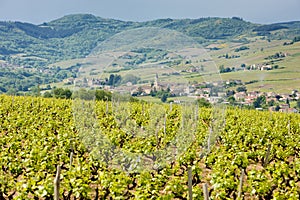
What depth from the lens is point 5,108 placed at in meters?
18.3

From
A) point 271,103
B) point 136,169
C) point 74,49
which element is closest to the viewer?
point 136,169

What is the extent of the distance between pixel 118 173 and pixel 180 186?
1.36m

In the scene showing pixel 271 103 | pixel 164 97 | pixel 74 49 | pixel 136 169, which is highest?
pixel 74 49

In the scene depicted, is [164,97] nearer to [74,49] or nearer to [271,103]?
[271,103]

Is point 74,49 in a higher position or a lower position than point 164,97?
higher

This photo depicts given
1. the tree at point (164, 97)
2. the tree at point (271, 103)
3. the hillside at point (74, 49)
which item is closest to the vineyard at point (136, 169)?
the tree at point (164, 97)

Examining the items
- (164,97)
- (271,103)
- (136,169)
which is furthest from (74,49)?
(164,97)

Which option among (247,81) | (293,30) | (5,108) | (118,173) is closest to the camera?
(118,173)

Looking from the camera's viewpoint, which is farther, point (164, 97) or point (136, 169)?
point (136, 169)

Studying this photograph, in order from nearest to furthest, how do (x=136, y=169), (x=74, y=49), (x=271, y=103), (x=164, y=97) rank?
(x=164, y=97), (x=136, y=169), (x=271, y=103), (x=74, y=49)

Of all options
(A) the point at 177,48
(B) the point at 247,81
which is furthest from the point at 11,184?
(B) the point at 247,81

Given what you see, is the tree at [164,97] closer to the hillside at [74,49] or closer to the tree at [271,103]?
the tree at [271,103]

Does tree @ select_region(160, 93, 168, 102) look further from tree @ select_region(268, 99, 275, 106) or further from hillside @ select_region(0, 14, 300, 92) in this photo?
hillside @ select_region(0, 14, 300, 92)

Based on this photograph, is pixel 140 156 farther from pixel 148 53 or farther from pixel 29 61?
pixel 29 61
